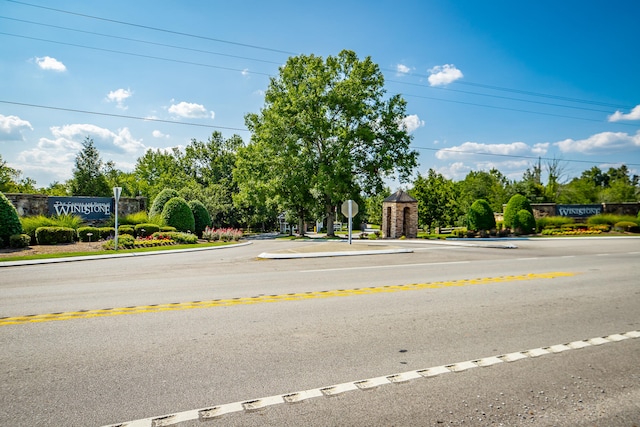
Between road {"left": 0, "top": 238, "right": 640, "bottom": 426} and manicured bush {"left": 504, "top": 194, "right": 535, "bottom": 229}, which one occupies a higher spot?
manicured bush {"left": 504, "top": 194, "right": 535, "bottom": 229}

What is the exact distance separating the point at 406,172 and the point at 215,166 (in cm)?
→ 4104

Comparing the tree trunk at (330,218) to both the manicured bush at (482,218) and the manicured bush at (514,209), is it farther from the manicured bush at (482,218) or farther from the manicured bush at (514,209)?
the manicured bush at (514,209)

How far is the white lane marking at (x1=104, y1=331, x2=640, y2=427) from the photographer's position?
300 cm

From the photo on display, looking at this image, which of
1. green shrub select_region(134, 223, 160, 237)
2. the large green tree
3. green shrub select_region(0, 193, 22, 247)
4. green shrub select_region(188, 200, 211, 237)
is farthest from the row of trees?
green shrub select_region(0, 193, 22, 247)

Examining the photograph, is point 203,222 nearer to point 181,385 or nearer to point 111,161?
point 181,385

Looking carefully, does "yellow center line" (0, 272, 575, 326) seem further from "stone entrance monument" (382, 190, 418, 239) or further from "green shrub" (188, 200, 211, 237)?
"green shrub" (188, 200, 211, 237)

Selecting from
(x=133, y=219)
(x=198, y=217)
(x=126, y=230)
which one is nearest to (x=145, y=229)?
(x=126, y=230)

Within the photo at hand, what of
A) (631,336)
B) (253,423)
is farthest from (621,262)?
(253,423)

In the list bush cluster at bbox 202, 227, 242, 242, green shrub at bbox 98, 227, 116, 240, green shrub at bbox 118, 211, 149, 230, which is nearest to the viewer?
green shrub at bbox 98, 227, 116, 240

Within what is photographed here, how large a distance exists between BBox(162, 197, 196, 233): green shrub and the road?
812 inches

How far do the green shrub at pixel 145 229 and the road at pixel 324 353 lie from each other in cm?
1685

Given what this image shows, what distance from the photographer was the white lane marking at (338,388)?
300cm

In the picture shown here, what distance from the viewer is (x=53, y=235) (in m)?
19.9

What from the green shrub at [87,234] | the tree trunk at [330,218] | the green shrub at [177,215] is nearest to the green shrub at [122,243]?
the green shrub at [87,234]
